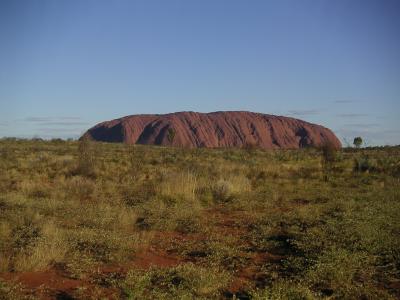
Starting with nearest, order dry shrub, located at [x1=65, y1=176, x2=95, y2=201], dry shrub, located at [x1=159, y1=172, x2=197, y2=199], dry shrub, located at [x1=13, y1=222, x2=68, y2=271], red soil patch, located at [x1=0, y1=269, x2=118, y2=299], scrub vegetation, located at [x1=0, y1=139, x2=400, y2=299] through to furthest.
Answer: red soil patch, located at [x1=0, y1=269, x2=118, y2=299] → scrub vegetation, located at [x1=0, y1=139, x2=400, y2=299] → dry shrub, located at [x1=13, y1=222, x2=68, y2=271] → dry shrub, located at [x1=159, y1=172, x2=197, y2=199] → dry shrub, located at [x1=65, y1=176, x2=95, y2=201]

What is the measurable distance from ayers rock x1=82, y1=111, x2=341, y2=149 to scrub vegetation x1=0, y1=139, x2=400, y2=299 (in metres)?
69.1

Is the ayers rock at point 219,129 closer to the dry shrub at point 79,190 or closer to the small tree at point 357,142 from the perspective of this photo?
the small tree at point 357,142

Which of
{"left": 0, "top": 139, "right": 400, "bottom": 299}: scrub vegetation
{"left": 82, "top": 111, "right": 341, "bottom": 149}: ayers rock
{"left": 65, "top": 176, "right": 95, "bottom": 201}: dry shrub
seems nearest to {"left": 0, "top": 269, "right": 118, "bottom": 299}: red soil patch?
{"left": 0, "top": 139, "right": 400, "bottom": 299}: scrub vegetation

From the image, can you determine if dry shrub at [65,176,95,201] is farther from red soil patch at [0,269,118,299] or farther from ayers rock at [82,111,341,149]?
ayers rock at [82,111,341,149]

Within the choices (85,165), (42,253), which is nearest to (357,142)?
(85,165)

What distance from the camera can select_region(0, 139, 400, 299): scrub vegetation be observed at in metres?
5.65

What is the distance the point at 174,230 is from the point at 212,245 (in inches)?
65.0

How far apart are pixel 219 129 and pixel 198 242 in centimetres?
8556

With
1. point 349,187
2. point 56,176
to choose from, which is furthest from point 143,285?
point 56,176

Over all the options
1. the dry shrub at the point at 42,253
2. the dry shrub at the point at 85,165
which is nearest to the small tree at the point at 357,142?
the dry shrub at the point at 85,165

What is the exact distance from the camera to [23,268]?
627 cm

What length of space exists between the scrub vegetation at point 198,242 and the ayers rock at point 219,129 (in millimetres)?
69144

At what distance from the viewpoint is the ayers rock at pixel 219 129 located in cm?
8650

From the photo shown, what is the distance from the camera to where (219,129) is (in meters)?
93.2
